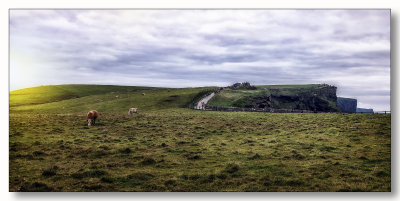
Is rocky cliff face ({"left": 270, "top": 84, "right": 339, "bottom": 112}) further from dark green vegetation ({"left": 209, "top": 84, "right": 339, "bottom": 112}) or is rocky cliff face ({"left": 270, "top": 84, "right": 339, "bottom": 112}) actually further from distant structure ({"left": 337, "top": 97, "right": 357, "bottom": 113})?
distant structure ({"left": 337, "top": 97, "right": 357, "bottom": 113})

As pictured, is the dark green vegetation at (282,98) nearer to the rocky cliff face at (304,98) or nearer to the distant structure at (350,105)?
the rocky cliff face at (304,98)

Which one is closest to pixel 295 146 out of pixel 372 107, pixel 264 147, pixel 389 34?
pixel 264 147

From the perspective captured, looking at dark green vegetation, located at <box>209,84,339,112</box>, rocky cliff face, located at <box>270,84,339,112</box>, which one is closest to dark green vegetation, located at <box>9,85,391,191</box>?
dark green vegetation, located at <box>209,84,339,112</box>

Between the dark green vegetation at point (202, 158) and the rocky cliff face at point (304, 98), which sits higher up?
the rocky cliff face at point (304, 98)

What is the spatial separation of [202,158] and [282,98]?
61637 mm

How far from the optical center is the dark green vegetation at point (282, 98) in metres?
47.4

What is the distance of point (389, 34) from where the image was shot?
579 inches

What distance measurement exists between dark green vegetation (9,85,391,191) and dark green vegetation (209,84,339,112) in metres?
27.5

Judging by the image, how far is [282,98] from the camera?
7081cm

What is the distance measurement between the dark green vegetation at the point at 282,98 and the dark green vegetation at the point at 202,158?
1083 inches

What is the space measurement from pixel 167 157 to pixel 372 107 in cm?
1212

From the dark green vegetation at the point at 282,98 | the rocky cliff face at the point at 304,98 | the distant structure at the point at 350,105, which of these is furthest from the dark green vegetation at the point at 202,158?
the rocky cliff face at the point at 304,98

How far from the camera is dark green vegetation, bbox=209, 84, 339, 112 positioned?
47431mm
